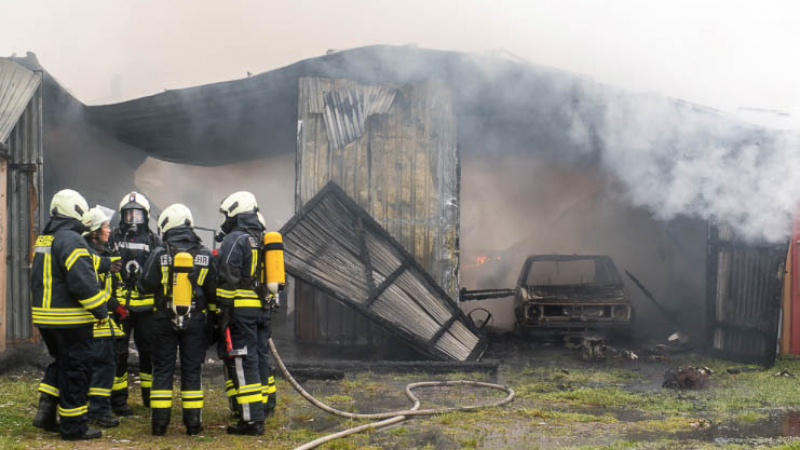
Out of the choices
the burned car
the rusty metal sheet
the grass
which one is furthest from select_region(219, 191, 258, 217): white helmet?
the burned car

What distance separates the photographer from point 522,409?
6.89 m

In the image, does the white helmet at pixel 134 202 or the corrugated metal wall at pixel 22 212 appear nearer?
the white helmet at pixel 134 202

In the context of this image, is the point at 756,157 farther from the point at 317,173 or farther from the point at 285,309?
A: the point at 285,309

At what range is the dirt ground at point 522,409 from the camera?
5.68 meters

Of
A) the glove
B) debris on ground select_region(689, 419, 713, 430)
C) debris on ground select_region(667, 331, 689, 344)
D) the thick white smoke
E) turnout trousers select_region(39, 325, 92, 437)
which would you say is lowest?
debris on ground select_region(667, 331, 689, 344)

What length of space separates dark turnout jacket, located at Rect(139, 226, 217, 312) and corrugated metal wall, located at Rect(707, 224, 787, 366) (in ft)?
22.6

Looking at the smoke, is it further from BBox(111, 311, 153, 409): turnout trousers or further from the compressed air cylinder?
the compressed air cylinder

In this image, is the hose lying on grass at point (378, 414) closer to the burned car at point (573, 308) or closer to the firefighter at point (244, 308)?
the firefighter at point (244, 308)

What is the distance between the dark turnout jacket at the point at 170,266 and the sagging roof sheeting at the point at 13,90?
12.8ft

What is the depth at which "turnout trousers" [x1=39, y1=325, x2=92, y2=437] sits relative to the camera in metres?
5.57

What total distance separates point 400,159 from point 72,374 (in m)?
6.22

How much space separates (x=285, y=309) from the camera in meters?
14.6

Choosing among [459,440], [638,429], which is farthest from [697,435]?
[459,440]

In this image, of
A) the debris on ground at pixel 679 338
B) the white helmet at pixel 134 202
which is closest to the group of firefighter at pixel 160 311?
the white helmet at pixel 134 202
